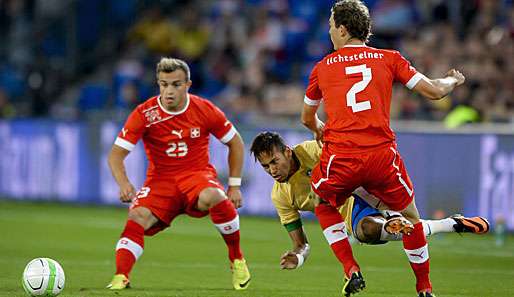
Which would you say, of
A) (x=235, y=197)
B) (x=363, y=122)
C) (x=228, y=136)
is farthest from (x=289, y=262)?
(x=228, y=136)

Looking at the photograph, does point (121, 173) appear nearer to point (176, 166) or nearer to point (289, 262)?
point (176, 166)

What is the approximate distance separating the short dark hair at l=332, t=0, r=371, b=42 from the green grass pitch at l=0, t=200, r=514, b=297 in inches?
81.5

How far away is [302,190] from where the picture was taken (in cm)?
892

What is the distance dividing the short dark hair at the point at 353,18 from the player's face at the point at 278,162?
1141 mm

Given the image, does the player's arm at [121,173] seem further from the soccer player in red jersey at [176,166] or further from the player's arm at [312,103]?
the player's arm at [312,103]

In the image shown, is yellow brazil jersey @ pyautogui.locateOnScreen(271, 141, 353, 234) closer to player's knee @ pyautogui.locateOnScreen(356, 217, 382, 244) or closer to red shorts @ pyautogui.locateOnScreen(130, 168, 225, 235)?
player's knee @ pyautogui.locateOnScreen(356, 217, 382, 244)

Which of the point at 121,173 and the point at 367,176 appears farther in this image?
the point at 121,173

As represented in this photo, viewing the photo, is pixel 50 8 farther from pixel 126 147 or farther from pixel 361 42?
pixel 361 42

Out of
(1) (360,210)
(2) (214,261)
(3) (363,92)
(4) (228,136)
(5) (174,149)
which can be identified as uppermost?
(3) (363,92)

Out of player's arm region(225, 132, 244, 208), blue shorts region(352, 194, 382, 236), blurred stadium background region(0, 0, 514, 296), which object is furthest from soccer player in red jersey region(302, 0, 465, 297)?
blurred stadium background region(0, 0, 514, 296)

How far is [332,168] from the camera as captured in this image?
26.2 feet

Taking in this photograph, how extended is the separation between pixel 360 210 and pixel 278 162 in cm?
70

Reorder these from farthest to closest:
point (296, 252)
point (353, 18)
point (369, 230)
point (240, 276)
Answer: point (240, 276) < point (296, 252) < point (369, 230) < point (353, 18)

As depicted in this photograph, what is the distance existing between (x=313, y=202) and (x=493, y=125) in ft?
23.5
